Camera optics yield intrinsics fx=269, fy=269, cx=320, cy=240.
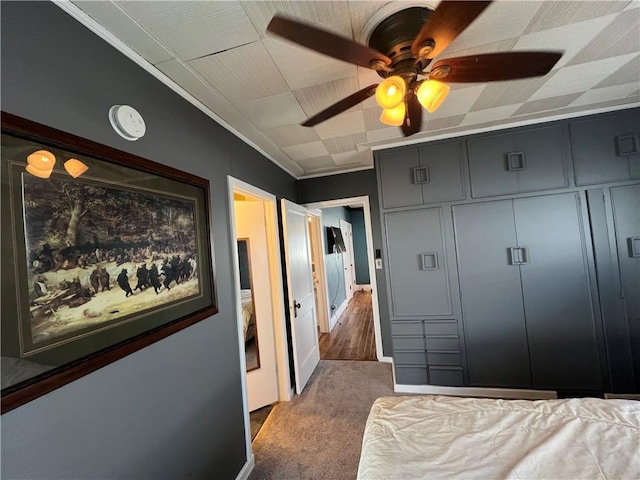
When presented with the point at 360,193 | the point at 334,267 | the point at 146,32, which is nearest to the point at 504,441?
the point at 146,32

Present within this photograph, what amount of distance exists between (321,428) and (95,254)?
2189 millimetres

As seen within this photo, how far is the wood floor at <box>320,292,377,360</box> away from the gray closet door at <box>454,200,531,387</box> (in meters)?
1.45

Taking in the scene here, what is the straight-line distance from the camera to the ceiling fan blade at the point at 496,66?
1.09 m

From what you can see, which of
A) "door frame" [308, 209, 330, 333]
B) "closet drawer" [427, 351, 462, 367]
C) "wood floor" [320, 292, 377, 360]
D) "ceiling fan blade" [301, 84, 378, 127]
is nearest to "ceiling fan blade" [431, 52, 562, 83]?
"ceiling fan blade" [301, 84, 378, 127]

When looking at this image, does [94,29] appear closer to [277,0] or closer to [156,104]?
[156,104]

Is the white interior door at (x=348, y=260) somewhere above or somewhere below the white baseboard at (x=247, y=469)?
above

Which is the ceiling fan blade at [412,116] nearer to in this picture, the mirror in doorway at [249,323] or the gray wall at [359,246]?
the mirror in doorway at [249,323]

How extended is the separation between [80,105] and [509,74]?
1.80 metres

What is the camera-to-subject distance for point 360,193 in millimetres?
3623

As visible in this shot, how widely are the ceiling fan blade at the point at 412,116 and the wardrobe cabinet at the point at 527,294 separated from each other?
139 centimetres

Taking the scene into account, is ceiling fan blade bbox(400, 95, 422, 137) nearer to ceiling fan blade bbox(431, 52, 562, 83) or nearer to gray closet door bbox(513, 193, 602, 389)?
ceiling fan blade bbox(431, 52, 562, 83)

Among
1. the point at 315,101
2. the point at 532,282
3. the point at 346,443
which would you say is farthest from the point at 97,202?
the point at 532,282

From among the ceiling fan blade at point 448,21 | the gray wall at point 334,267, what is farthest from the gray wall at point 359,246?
the ceiling fan blade at point 448,21

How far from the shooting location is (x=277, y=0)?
111cm
